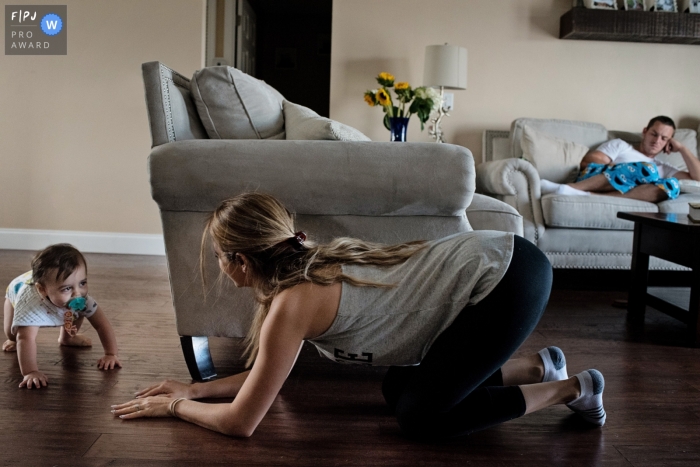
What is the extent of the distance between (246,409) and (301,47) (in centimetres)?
723

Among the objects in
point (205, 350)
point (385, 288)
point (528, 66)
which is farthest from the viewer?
point (528, 66)

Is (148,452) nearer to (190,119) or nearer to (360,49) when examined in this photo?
(190,119)

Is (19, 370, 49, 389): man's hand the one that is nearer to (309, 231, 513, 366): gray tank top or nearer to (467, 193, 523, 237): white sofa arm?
(309, 231, 513, 366): gray tank top

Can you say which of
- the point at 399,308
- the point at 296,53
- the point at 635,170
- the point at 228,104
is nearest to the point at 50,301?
the point at 228,104

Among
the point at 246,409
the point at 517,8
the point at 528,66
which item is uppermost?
the point at 517,8

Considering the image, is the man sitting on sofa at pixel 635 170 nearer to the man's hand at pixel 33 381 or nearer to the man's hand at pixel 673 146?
the man's hand at pixel 673 146

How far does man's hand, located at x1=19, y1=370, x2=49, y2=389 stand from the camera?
5.44 ft

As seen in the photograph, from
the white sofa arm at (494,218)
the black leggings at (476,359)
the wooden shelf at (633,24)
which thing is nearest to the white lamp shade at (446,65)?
the wooden shelf at (633,24)

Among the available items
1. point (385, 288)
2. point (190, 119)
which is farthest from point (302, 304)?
point (190, 119)

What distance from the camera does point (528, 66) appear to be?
4527 millimetres

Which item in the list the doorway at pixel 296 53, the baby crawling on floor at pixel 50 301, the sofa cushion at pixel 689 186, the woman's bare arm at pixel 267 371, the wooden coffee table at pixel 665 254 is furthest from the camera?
the doorway at pixel 296 53

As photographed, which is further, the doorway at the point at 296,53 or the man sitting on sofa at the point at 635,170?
the doorway at the point at 296,53

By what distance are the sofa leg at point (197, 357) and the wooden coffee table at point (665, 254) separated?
1694mm

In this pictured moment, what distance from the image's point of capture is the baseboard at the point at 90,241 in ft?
14.0
